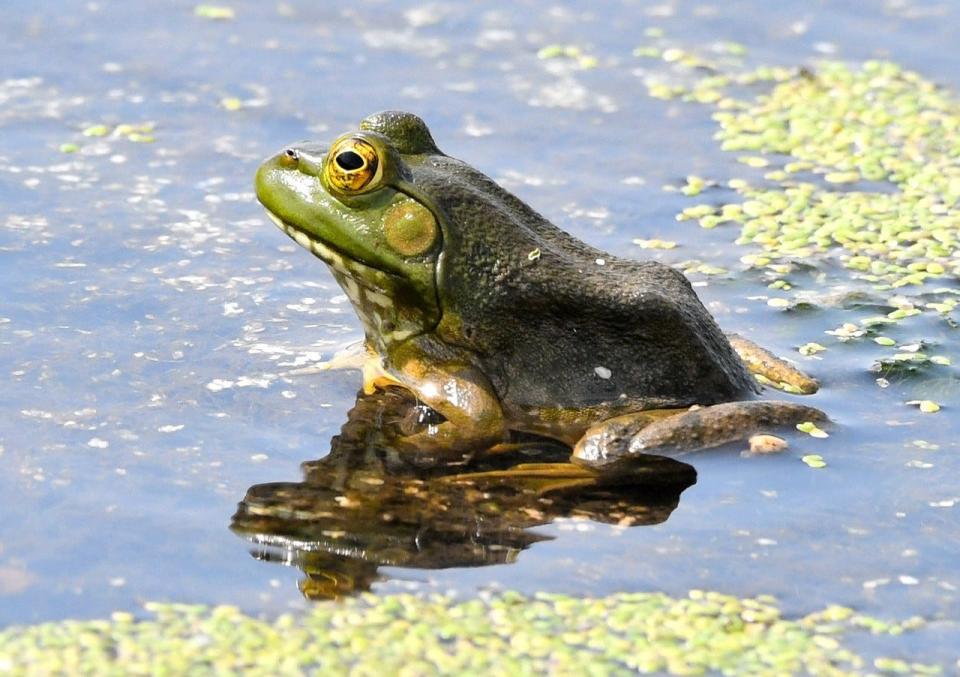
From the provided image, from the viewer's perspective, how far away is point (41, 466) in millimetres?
6188

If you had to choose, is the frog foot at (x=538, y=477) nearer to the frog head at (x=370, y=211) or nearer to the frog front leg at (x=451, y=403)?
the frog front leg at (x=451, y=403)

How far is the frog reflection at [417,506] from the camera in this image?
571 centimetres

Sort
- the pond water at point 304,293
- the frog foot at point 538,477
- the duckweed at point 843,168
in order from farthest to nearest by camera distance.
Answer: the duckweed at point 843,168, the frog foot at point 538,477, the pond water at point 304,293

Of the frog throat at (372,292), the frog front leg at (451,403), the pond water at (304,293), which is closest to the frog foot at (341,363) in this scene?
the pond water at (304,293)

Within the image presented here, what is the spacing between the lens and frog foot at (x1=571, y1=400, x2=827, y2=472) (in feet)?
20.9

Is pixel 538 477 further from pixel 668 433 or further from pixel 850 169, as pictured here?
pixel 850 169

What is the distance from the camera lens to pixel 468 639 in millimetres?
5164

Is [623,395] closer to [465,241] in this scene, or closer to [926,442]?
[465,241]

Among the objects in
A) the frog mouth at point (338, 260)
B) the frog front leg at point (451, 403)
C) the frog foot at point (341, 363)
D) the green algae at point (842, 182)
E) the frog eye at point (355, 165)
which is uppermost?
the green algae at point (842, 182)

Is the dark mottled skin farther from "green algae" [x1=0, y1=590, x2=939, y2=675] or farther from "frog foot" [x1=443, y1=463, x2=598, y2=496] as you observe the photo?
"green algae" [x1=0, y1=590, x2=939, y2=675]

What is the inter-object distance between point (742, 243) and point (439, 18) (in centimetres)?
427

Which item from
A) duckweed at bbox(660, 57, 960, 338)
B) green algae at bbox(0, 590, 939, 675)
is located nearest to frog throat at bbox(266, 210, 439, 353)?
green algae at bbox(0, 590, 939, 675)

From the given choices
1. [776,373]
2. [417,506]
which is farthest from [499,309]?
[776,373]

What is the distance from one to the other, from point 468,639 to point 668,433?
1575mm
